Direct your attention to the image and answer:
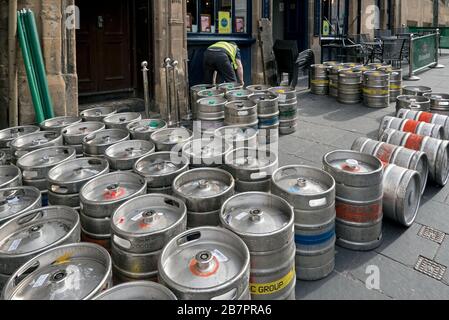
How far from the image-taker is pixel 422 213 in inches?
165

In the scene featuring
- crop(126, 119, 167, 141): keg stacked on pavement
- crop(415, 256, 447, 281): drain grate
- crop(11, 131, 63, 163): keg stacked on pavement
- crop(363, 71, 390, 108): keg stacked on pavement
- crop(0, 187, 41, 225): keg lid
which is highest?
crop(363, 71, 390, 108): keg stacked on pavement

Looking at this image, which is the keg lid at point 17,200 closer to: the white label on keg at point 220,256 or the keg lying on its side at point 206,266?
the keg lying on its side at point 206,266

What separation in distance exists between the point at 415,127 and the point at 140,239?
414cm

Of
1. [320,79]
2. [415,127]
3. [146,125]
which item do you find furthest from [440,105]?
[146,125]

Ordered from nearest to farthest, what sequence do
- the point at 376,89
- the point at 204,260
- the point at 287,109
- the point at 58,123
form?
the point at 204,260 < the point at 58,123 < the point at 287,109 < the point at 376,89

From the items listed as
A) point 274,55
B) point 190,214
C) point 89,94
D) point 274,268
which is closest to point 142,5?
point 89,94

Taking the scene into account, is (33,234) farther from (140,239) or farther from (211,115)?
(211,115)

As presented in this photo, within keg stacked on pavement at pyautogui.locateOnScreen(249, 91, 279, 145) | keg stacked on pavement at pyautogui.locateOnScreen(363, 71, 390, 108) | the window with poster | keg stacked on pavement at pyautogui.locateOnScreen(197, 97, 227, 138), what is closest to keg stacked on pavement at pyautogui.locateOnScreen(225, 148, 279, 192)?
keg stacked on pavement at pyautogui.locateOnScreen(197, 97, 227, 138)

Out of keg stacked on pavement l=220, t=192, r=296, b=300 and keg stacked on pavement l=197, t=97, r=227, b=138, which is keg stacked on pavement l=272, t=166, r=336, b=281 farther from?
keg stacked on pavement l=197, t=97, r=227, b=138

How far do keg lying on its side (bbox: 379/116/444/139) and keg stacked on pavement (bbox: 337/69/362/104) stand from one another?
364cm

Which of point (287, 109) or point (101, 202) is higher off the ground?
point (287, 109)

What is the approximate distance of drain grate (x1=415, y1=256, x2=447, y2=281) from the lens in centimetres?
320

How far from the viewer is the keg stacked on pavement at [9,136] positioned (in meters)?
3.99

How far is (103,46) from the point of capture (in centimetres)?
856
